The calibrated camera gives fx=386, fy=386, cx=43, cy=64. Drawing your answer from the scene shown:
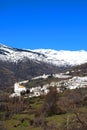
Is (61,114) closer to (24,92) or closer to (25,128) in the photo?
(25,128)

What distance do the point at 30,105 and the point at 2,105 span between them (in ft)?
21.0

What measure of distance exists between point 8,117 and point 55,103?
10.2 m

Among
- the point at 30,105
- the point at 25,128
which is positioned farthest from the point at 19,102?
the point at 25,128

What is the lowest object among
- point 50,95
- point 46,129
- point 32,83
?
point 46,129

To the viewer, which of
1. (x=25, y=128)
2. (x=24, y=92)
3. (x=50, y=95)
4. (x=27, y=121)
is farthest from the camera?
(x=24, y=92)

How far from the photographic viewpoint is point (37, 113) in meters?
70.3

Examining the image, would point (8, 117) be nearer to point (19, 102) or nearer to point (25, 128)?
point (25, 128)

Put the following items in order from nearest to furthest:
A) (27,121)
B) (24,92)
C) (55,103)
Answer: (27,121), (55,103), (24,92)

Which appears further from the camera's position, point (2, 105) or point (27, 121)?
point (2, 105)

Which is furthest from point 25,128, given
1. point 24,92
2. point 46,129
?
point 24,92

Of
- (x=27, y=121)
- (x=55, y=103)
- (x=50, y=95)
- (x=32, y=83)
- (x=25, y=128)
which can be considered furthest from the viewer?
(x=32, y=83)

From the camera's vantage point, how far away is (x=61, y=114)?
64.9 m

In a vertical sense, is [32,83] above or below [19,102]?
above

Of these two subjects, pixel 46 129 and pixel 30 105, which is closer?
pixel 46 129
